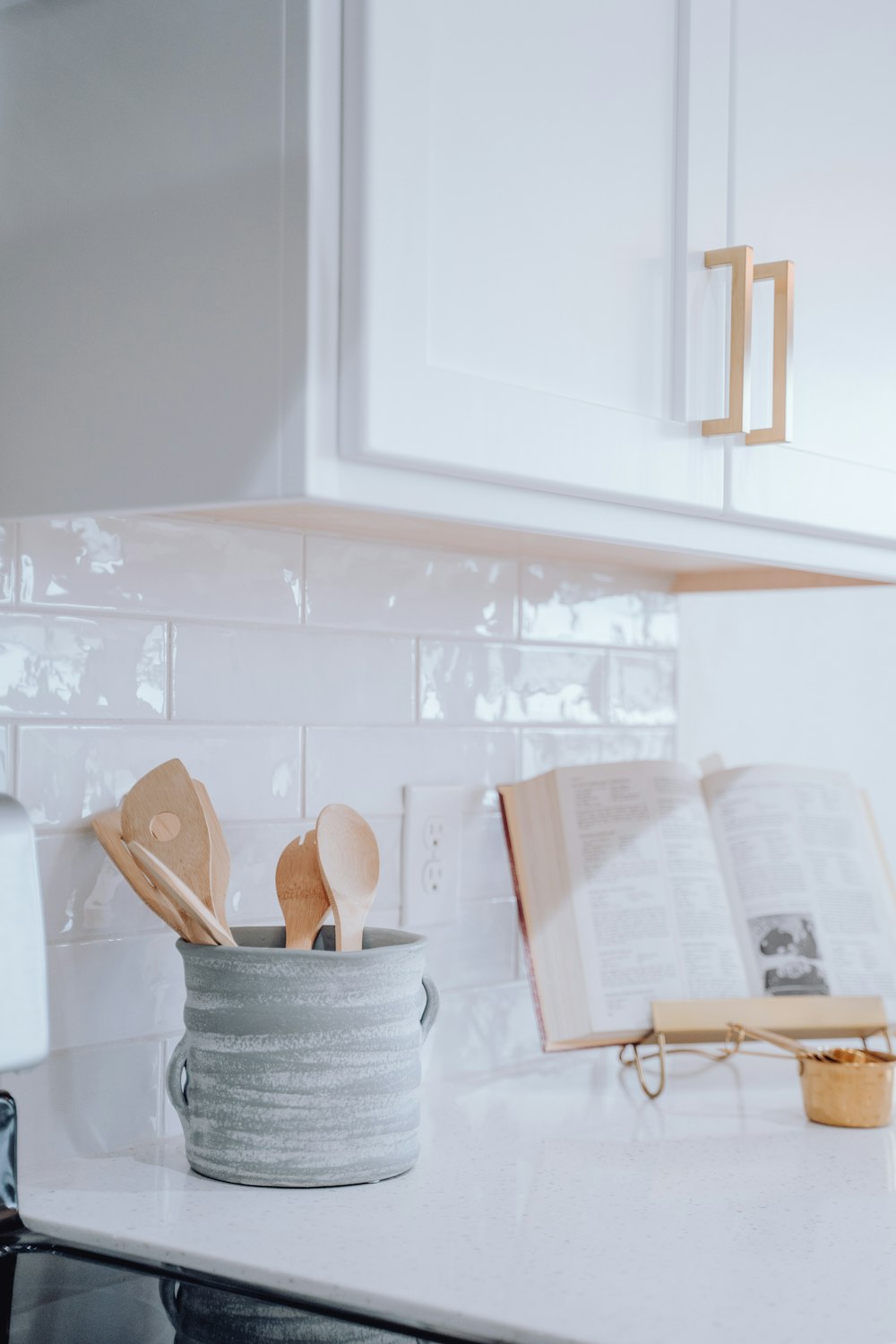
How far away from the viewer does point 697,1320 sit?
2.61ft

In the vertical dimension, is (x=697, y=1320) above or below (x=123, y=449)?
below

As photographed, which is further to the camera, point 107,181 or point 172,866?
point 172,866

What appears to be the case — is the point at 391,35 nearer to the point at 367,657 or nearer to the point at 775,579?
the point at 367,657

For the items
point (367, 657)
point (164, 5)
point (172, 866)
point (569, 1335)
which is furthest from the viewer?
point (367, 657)

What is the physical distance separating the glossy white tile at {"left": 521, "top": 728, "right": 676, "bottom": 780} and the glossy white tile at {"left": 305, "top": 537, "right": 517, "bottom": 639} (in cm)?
13

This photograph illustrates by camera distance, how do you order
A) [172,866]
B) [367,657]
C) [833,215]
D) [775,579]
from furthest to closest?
[775,579] → [367,657] → [833,215] → [172,866]

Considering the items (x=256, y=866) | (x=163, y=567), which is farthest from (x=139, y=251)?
(x=256, y=866)

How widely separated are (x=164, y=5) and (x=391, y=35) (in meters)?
0.17

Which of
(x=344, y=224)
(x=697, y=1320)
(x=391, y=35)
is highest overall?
(x=391, y=35)

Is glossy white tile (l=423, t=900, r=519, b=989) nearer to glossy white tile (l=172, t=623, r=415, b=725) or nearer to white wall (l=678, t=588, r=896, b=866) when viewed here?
glossy white tile (l=172, t=623, r=415, b=725)

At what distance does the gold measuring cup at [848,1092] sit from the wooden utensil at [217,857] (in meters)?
0.53

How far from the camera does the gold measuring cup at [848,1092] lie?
1.23 metres

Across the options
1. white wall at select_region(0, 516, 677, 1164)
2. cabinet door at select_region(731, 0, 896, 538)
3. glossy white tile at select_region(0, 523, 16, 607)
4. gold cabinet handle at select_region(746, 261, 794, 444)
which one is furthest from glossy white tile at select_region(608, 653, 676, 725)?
glossy white tile at select_region(0, 523, 16, 607)

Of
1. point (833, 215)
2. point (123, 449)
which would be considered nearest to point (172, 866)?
point (123, 449)
